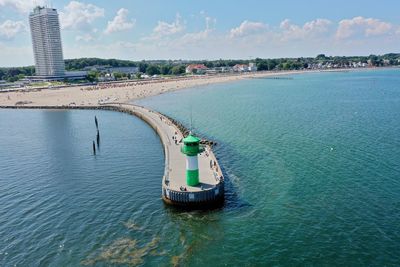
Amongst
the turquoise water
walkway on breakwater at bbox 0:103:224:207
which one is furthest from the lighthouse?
the turquoise water

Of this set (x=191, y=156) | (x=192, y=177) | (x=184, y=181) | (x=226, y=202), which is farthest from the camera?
(x=184, y=181)

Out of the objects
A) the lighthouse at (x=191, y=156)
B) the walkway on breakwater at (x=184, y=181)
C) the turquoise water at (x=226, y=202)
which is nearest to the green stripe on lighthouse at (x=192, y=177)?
the lighthouse at (x=191, y=156)

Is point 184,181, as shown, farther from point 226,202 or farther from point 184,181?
point 226,202

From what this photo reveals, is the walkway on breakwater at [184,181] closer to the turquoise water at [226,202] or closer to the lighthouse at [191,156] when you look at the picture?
the lighthouse at [191,156]

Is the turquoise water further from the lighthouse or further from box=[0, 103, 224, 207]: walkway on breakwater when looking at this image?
the lighthouse

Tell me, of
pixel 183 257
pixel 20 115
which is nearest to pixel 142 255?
pixel 183 257

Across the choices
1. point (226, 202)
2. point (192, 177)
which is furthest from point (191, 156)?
point (226, 202)

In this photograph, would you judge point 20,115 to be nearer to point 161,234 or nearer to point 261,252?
point 161,234

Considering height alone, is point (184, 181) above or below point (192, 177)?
below
